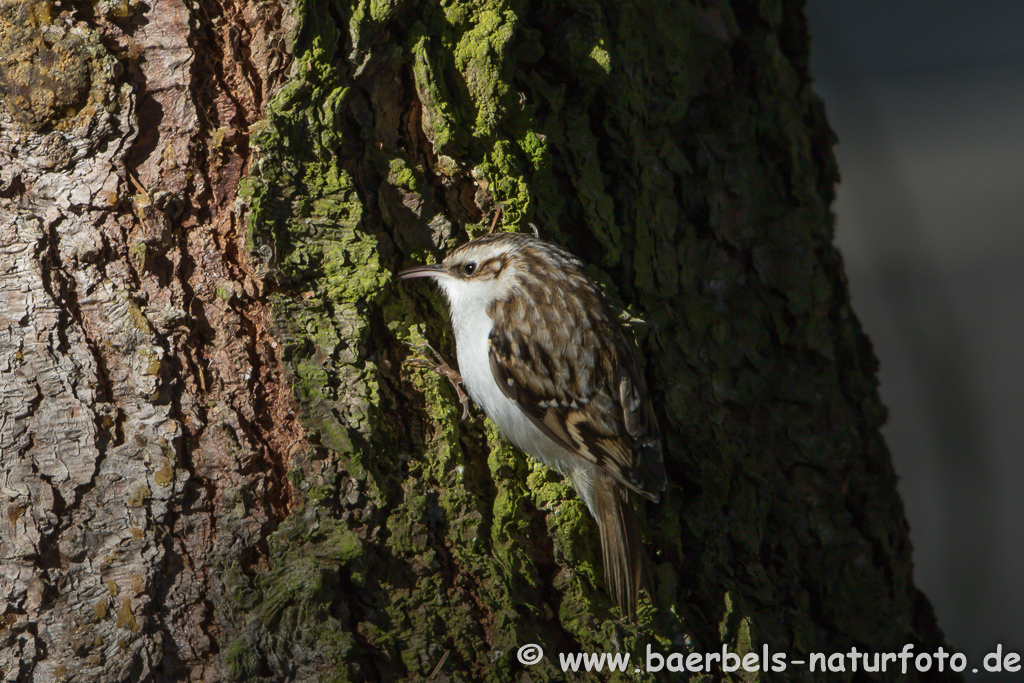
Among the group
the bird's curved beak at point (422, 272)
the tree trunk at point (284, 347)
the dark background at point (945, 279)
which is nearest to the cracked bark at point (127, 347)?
the tree trunk at point (284, 347)

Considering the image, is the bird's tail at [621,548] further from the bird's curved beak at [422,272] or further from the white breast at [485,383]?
the bird's curved beak at [422,272]

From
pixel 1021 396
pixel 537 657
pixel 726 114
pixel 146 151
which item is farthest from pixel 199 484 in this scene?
pixel 1021 396

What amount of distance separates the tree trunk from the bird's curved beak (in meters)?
0.02

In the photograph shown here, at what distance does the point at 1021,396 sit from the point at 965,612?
8.15ft

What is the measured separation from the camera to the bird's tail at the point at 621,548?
160cm

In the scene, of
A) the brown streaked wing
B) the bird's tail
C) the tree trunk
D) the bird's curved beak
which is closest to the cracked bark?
the tree trunk

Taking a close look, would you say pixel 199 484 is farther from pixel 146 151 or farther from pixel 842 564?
pixel 842 564

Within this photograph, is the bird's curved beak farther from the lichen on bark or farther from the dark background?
the dark background

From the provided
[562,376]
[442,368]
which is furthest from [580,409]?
[442,368]

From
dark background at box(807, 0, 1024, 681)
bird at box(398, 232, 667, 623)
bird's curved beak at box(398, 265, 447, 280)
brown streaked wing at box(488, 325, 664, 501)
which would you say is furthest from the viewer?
dark background at box(807, 0, 1024, 681)

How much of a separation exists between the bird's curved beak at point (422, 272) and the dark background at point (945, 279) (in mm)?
1702

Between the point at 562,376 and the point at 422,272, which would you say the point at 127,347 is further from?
the point at 562,376

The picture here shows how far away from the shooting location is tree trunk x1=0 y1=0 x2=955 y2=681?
1.41m

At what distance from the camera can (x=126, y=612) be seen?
1.42 meters
